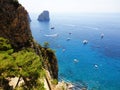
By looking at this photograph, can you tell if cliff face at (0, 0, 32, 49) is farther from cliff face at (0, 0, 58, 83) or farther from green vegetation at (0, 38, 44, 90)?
green vegetation at (0, 38, 44, 90)

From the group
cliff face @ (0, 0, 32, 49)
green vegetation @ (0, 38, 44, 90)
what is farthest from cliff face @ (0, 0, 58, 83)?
green vegetation @ (0, 38, 44, 90)

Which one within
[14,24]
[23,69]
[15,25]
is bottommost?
[23,69]

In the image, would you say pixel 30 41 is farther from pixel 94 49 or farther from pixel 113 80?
pixel 94 49

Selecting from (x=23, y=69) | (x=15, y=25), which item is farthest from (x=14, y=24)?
(x=23, y=69)

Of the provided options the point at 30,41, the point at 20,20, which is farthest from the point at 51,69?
the point at 20,20

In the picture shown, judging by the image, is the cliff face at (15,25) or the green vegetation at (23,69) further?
the cliff face at (15,25)

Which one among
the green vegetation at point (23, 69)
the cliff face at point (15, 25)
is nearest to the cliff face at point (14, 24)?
the cliff face at point (15, 25)

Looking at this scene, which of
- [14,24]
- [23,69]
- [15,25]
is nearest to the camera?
[23,69]

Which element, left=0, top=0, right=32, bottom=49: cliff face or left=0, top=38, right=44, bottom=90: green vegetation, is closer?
left=0, top=38, right=44, bottom=90: green vegetation

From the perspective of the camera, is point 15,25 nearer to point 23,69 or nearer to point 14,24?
point 14,24

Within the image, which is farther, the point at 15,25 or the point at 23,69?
the point at 15,25

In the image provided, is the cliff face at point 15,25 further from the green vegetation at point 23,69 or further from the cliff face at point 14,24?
the green vegetation at point 23,69
